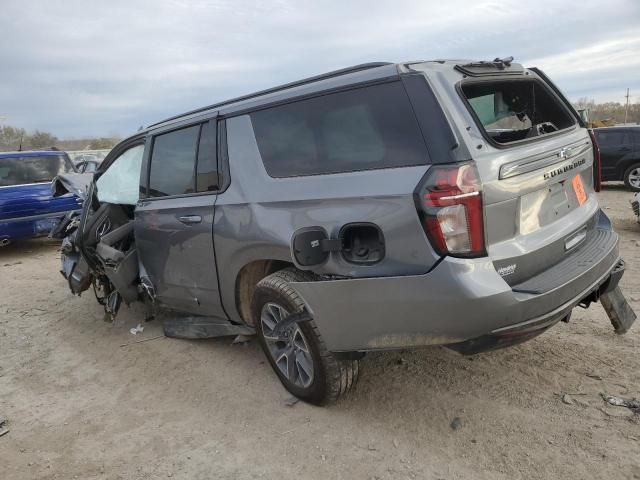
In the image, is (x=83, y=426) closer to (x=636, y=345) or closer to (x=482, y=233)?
(x=482, y=233)

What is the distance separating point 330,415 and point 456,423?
75 centimetres

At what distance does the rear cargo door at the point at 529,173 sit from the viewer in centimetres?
252

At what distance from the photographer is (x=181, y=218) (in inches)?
153

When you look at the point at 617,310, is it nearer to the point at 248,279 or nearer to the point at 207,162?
the point at 248,279

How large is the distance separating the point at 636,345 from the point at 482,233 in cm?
209

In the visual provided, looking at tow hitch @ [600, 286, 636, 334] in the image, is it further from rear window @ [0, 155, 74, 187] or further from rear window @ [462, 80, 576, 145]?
rear window @ [0, 155, 74, 187]

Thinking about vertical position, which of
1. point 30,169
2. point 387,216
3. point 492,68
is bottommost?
point 387,216

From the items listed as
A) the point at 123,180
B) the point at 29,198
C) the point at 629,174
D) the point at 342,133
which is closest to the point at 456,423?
the point at 342,133

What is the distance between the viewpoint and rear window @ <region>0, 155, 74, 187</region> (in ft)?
31.2

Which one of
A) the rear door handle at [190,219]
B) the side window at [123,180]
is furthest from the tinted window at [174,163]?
the side window at [123,180]

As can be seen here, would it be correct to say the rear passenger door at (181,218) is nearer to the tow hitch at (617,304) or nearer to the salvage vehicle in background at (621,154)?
the tow hitch at (617,304)

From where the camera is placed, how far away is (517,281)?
2.58 m

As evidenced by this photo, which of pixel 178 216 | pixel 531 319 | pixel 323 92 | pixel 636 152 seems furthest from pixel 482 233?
pixel 636 152

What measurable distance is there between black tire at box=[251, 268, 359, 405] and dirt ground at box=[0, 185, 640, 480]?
0.50ft
